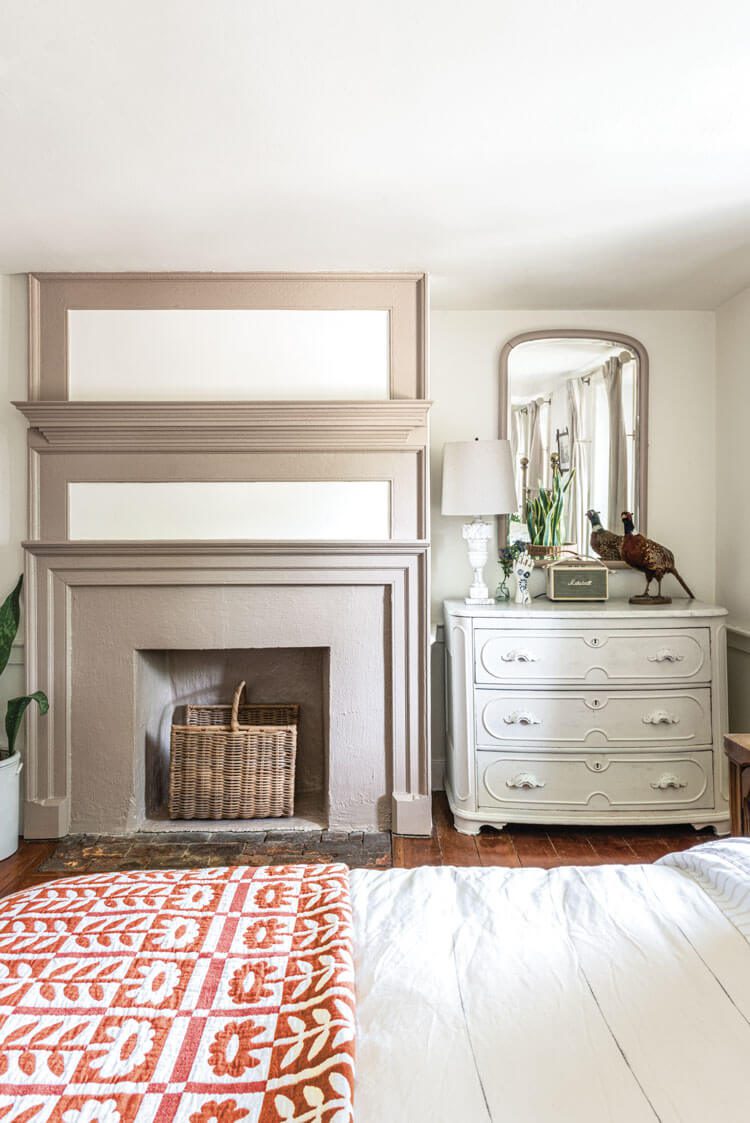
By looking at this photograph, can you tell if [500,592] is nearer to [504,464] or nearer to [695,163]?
[504,464]

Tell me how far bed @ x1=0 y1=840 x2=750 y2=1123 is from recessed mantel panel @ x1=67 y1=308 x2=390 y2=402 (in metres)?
2.20

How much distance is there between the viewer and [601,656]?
10.1 feet

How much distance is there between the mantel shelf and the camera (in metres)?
3.01

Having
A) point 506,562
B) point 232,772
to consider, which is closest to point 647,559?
point 506,562

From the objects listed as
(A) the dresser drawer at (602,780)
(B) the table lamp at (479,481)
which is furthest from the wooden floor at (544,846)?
(B) the table lamp at (479,481)

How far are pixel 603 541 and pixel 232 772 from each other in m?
2.07

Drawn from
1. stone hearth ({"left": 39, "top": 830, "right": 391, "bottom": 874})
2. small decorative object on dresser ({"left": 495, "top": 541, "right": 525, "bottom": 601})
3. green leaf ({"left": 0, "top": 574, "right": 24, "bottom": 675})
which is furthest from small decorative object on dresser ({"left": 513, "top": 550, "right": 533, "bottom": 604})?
green leaf ({"left": 0, "top": 574, "right": 24, "bottom": 675})

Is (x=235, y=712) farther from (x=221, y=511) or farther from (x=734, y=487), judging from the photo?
(x=734, y=487)

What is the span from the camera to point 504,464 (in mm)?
3248

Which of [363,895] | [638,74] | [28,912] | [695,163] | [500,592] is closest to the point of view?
[28,912]

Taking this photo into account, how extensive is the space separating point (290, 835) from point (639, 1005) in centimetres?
235

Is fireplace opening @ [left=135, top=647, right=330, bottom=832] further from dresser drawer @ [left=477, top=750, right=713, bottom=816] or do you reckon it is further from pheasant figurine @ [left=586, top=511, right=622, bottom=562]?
pheasant figurine @ [left=586, top=511, right=622, bottom=562]

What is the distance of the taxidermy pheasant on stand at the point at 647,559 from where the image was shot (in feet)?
11.1

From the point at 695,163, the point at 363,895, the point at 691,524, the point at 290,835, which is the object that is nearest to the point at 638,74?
the point at 695,163
